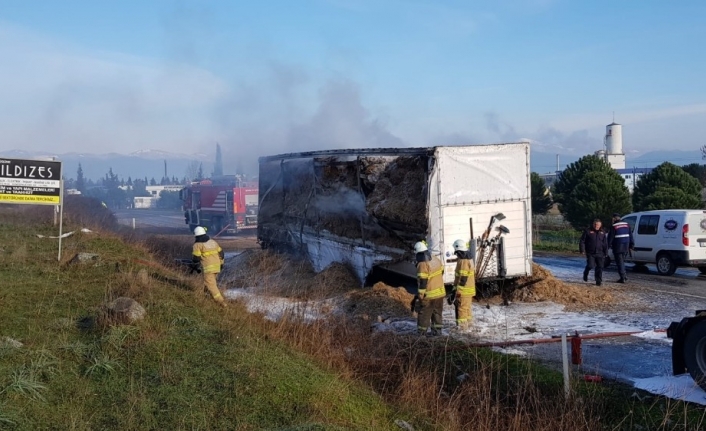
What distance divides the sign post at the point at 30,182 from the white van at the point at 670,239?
13.8m

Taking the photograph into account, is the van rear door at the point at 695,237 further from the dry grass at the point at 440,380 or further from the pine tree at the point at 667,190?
the pine tree at the point at 667,190

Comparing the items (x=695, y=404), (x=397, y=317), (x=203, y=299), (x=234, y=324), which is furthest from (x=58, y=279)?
(x=695, y=404)

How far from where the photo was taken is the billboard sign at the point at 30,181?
1396cm

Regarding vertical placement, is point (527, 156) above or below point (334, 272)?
above

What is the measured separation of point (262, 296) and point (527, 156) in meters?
5.51

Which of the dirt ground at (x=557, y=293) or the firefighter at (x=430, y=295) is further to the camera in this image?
the dirt ground at (x=557, y=293)

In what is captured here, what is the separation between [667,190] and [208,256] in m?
21.1

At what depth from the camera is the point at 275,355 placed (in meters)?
7.12

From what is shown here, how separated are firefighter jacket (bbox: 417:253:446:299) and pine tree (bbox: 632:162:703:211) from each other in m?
18.6

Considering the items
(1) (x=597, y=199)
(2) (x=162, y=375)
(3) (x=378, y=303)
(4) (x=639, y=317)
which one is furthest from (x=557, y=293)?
(1) (x=597, y=199)

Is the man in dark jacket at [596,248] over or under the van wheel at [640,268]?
over

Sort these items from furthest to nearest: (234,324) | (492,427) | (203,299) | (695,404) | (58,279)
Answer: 1. (58,279)
2. (203,299)
3. (234,324)
4. (695,404)
5. (492,427)

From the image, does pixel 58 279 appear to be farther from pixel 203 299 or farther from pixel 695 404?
pixel 695 404

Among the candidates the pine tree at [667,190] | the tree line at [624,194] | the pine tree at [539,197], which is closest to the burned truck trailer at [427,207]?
the tree line at [624,194]
